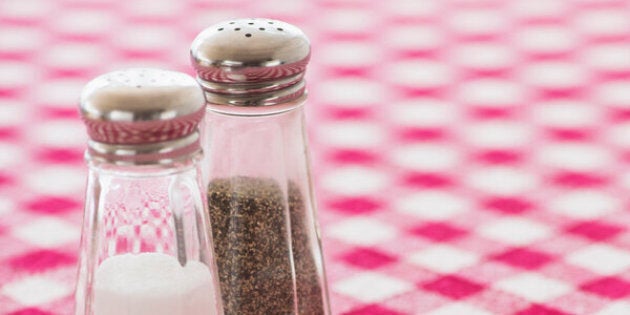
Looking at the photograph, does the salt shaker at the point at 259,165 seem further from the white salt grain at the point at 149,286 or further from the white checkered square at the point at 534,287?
the white checkered square at the point at 534,287

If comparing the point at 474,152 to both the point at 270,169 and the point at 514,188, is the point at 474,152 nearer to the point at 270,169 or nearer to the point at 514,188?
the point at 514,188

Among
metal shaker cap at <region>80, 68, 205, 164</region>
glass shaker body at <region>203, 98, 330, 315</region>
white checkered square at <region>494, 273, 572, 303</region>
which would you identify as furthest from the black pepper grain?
white checkered square at <region>494, 273, 572, 303</region>

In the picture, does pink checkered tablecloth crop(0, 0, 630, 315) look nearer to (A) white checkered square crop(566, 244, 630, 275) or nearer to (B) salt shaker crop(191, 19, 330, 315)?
(A) white checkered square crop(566, 244, 630, 275)

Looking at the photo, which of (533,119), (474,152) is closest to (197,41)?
(474,152)

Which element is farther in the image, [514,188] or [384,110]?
[384,110]

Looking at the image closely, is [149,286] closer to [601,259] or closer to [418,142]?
[601,259]

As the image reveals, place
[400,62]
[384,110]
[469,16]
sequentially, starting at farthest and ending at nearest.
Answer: [469,16], [400,62], [384,110]
